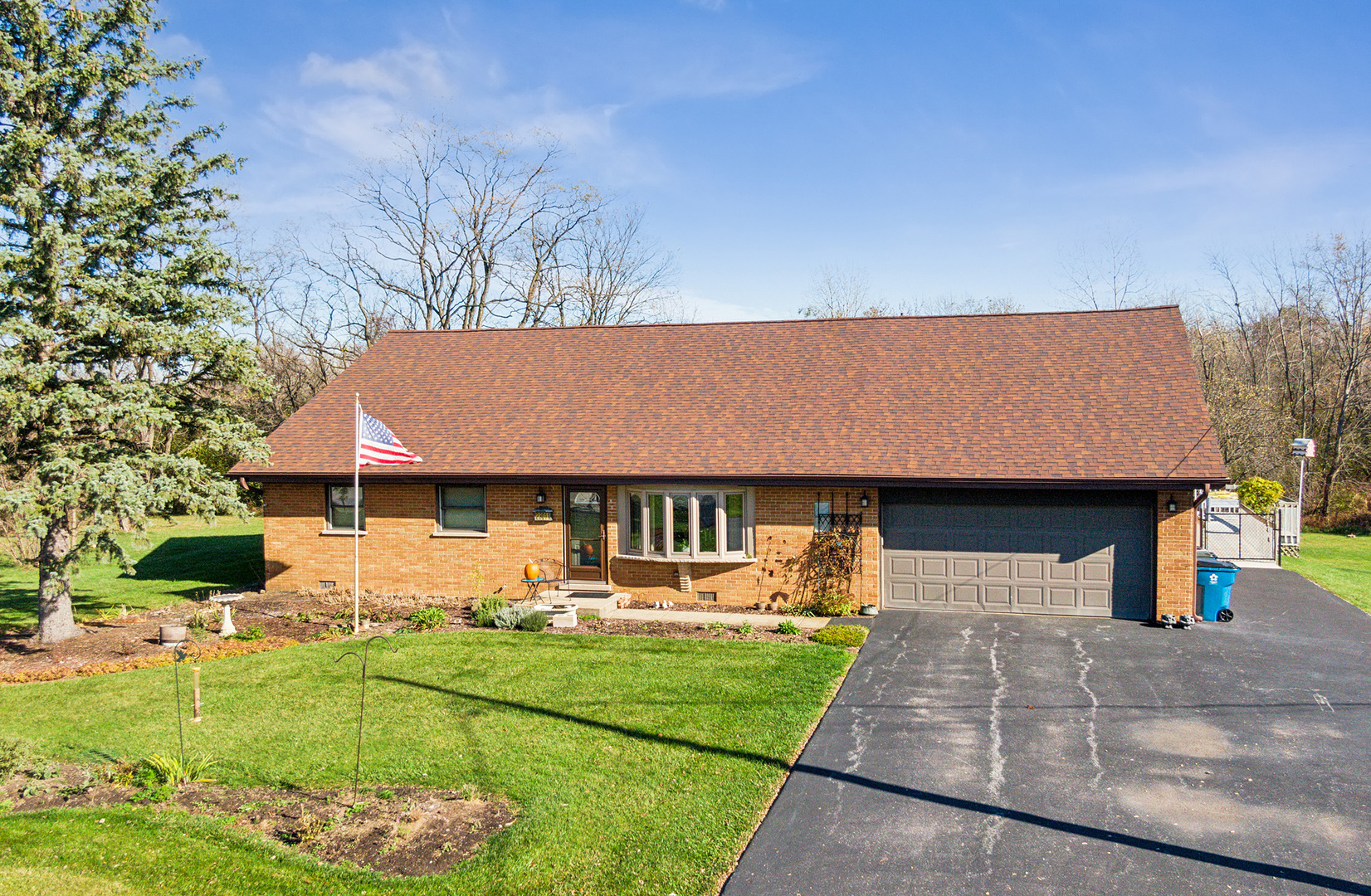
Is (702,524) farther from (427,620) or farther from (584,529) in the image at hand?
(427,620)

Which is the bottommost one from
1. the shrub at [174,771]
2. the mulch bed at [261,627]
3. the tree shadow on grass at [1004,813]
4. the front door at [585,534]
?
the tree shadow on grass at [1004,813]

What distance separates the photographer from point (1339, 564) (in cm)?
2139

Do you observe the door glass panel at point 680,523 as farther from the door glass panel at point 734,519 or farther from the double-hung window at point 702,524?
the door glass panel at point 734,519

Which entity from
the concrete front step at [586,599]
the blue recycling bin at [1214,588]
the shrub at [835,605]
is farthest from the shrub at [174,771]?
the blue recycling bin at [1214,588]

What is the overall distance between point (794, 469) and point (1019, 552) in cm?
411

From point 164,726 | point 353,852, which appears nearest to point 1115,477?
point 353,852

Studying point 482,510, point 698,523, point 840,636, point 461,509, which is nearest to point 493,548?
point 482,510

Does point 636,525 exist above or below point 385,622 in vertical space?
above

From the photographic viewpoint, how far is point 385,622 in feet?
45.9

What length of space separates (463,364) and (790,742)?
44.7ft

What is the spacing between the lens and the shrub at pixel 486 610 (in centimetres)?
1380

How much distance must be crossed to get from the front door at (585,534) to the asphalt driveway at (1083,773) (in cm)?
578

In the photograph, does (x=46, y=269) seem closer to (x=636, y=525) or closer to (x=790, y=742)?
(x=636, y=525)

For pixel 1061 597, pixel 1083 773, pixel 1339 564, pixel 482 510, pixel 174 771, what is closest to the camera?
pixel 174 771
